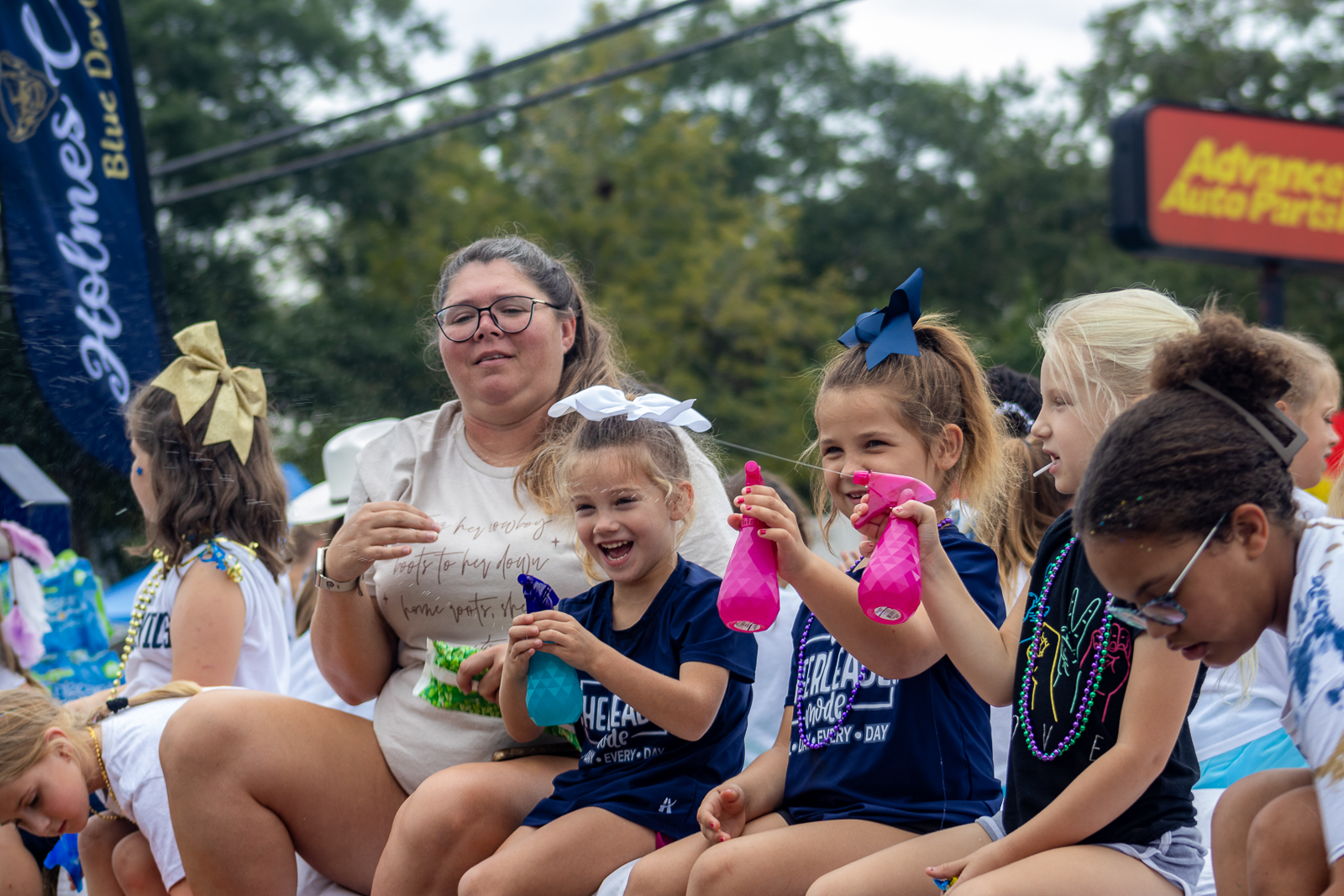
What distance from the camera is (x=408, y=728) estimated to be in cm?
272

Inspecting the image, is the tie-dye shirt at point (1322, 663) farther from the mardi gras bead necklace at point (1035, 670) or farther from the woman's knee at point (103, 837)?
the woman's knee at point (103, 837)

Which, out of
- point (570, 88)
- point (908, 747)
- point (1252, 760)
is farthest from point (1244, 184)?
point (908, 747)

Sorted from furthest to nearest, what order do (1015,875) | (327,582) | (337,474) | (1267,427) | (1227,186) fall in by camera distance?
(1227,186) → (337,474) → (327,582) → (1015,875) → (1267,427)

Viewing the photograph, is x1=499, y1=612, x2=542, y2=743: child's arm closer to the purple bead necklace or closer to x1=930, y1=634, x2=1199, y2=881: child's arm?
the purple bead necklace

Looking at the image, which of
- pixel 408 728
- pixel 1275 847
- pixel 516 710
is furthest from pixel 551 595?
pixel 1275 847

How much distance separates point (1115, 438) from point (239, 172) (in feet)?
63.6

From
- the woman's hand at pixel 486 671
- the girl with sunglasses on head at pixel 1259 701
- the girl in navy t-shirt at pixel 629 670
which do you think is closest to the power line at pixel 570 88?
the girl with sunglasses on head at pixel 1259 701

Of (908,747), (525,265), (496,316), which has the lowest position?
(908,747)

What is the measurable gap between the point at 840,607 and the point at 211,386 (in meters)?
2.10

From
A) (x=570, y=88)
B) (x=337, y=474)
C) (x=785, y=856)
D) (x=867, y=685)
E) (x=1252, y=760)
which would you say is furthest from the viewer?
(x=570, y=88)

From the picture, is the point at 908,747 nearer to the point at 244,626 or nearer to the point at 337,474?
the point at 244,626

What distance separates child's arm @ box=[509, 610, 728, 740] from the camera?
2.22 m

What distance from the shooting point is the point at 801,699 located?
2391mm

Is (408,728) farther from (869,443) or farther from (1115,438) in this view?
(1115,438)
